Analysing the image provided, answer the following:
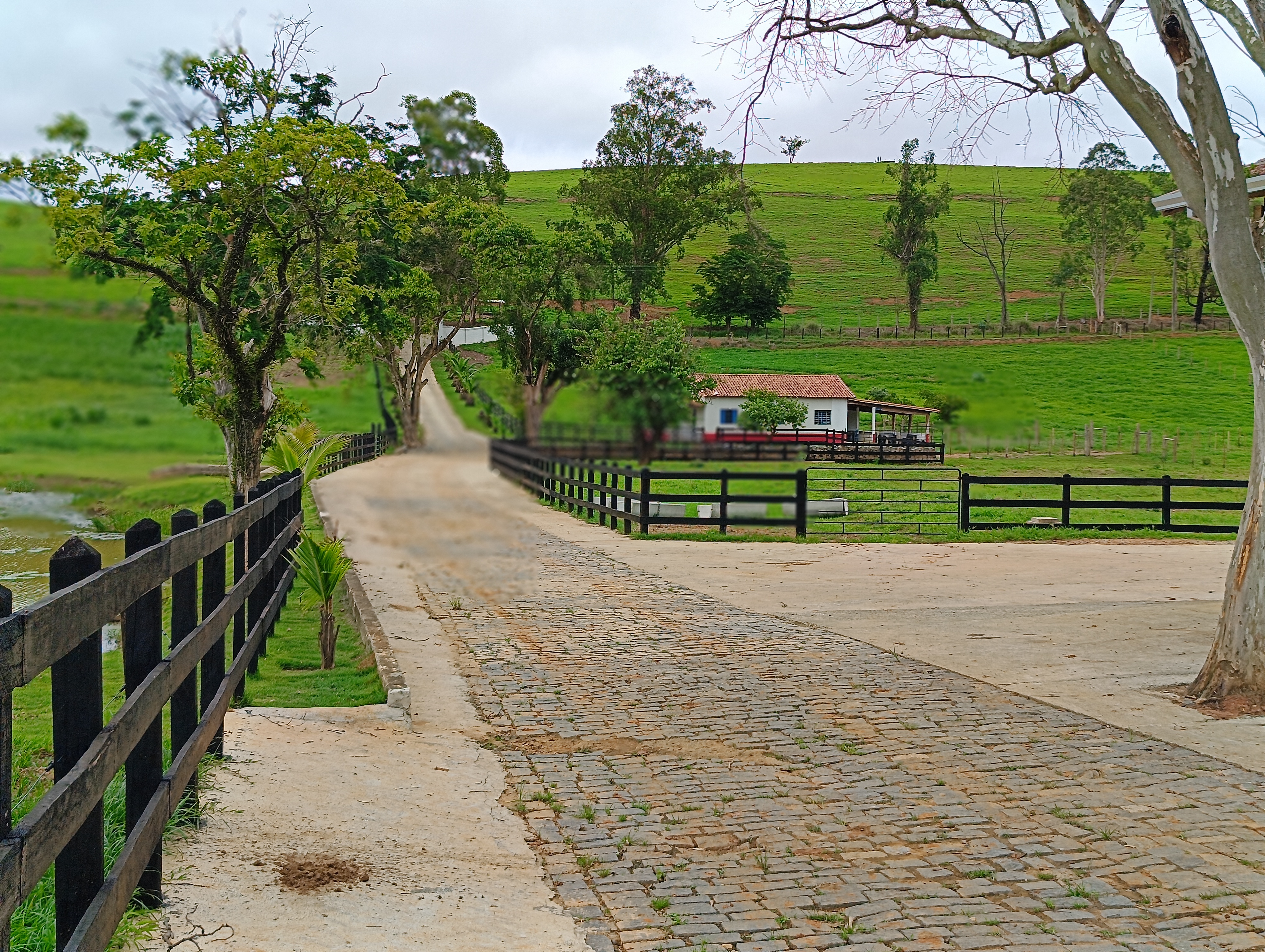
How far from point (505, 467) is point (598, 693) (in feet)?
14.0

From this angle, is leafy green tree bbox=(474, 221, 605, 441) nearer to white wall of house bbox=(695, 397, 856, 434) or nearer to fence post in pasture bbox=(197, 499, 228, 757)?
white wall of house bbox=(695, 397, 856, 434)

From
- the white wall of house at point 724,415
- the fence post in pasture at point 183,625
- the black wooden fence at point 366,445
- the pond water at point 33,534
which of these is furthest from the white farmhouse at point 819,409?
the pond water at point 33,534

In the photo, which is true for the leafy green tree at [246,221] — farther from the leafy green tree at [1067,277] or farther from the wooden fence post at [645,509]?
the leafy green tree at [1067,277]

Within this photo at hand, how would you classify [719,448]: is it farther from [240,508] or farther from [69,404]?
[69,404]

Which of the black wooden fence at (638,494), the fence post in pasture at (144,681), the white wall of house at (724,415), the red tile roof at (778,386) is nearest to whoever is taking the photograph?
the fence post in pasture at (144,681)

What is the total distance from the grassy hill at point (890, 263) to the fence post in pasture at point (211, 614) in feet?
199

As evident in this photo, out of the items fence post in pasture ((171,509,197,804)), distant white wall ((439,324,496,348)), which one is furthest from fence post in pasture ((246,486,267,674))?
distant white wall ((439,324,496,348))

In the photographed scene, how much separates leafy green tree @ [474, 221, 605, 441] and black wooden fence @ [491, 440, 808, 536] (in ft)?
0.74

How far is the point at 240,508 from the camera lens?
5.95 m

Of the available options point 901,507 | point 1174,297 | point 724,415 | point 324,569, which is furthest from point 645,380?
point 1174,297

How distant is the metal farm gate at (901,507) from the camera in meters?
21.2

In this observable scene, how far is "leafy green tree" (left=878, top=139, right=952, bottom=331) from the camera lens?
93875 mm

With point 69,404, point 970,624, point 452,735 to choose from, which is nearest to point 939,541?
point 970,624

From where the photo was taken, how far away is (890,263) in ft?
324
